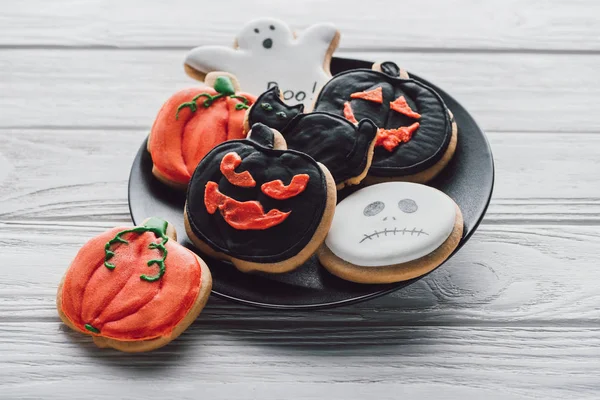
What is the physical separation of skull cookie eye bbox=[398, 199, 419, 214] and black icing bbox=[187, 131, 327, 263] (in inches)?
4.5

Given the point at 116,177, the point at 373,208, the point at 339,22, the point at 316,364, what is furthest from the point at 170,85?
the point at 316,364

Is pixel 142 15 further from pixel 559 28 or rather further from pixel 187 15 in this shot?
pixel 559 28

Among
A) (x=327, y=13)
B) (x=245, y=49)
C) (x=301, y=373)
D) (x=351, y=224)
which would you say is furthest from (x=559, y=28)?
(x=301, y=373)

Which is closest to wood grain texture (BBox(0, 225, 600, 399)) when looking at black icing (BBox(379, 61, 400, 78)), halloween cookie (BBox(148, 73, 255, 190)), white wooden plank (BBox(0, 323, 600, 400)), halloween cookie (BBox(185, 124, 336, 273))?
white wooden plank (BBox(0, 323, 600, 400))

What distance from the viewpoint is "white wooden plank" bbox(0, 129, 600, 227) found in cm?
125

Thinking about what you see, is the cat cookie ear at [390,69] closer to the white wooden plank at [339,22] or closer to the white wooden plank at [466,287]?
the white wooden plank at [466,287]

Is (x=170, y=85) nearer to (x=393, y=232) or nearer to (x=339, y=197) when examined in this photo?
(x=339, y=197)

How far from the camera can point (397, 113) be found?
46.3 inches

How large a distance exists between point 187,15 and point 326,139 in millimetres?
781

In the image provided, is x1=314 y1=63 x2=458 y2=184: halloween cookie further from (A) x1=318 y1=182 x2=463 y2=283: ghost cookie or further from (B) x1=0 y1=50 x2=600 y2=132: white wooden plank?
(B) x1=0 y1=50 x2=600 y2=132: white wooden plank

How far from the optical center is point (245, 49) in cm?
A: 134

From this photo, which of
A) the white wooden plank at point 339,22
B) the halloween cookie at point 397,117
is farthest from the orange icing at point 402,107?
the white wooden plank at point 339,22

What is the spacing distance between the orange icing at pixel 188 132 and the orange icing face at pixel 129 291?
0.57 ft

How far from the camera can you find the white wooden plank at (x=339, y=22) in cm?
165
